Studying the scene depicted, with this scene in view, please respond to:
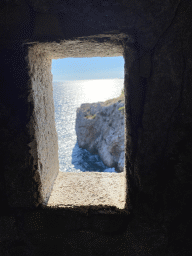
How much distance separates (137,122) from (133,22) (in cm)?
58

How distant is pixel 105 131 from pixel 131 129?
25.4ft

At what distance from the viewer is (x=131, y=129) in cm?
101

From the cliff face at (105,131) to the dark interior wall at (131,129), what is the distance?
5.57m

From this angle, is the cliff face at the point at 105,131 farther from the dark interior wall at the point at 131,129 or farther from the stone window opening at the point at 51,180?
the dark interior wall at the point at 131,129

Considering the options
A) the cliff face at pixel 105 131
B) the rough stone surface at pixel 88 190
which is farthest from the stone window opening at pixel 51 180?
the cliff face at pixel 105 131

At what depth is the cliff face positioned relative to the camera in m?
7.53

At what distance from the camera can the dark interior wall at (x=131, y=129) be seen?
0.91 meters

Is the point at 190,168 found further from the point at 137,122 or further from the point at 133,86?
the point at 133,86

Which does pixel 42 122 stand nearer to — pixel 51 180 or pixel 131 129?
pixel 51 180

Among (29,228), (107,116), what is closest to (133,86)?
(29,228)

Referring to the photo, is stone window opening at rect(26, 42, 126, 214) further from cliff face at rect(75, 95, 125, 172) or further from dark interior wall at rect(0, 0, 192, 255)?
cliff face at rect(75, 95, 125, 172)

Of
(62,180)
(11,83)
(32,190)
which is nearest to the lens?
(11,83)

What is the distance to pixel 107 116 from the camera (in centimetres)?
904

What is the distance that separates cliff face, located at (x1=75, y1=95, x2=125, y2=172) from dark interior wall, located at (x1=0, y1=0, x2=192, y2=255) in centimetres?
557
